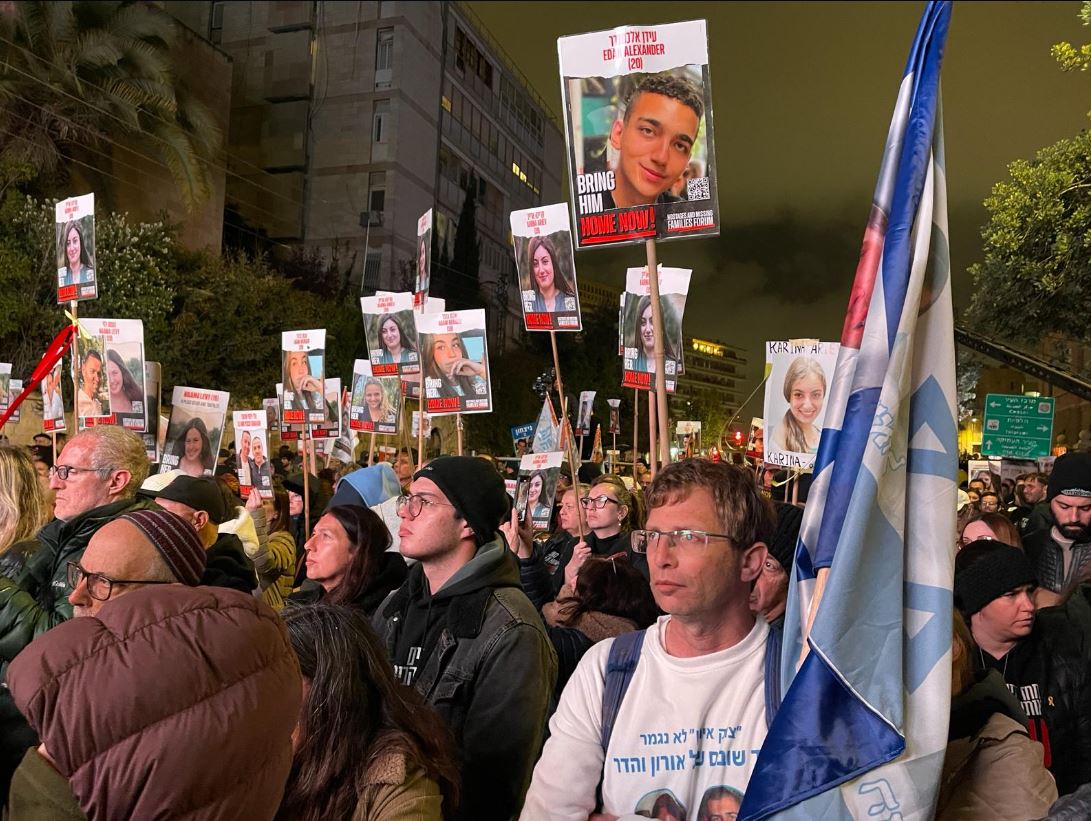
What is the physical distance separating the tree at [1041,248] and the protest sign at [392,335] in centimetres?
1004

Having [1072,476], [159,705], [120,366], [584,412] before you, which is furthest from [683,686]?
[584,412]

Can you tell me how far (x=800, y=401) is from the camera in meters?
8.41

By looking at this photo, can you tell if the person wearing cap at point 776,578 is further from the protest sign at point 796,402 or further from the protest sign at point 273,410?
the protest sign at point 273,410

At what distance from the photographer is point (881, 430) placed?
7.74 ft

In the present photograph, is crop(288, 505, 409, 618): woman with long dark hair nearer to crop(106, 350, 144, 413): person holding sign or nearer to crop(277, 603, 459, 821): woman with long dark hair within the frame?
crop(277, 603, 459, 821): woman with long dark hair

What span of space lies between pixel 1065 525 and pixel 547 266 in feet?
13.7

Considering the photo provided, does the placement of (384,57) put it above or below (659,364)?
above

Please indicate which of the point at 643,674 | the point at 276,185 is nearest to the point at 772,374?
the point at 643,674

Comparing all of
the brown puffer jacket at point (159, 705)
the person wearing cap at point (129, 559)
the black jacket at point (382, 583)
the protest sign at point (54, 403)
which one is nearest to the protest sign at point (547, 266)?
the black jacket at point (382, 583)

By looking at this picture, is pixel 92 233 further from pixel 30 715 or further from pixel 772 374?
pixel 30 715

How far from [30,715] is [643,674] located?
1683 millimetres

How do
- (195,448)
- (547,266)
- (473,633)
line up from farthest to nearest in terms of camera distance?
(195,448) → (547,266) → (473,633)

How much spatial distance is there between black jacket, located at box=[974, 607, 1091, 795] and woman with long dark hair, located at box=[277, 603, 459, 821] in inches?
87.9

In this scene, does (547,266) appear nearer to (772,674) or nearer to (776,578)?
(776,578)
